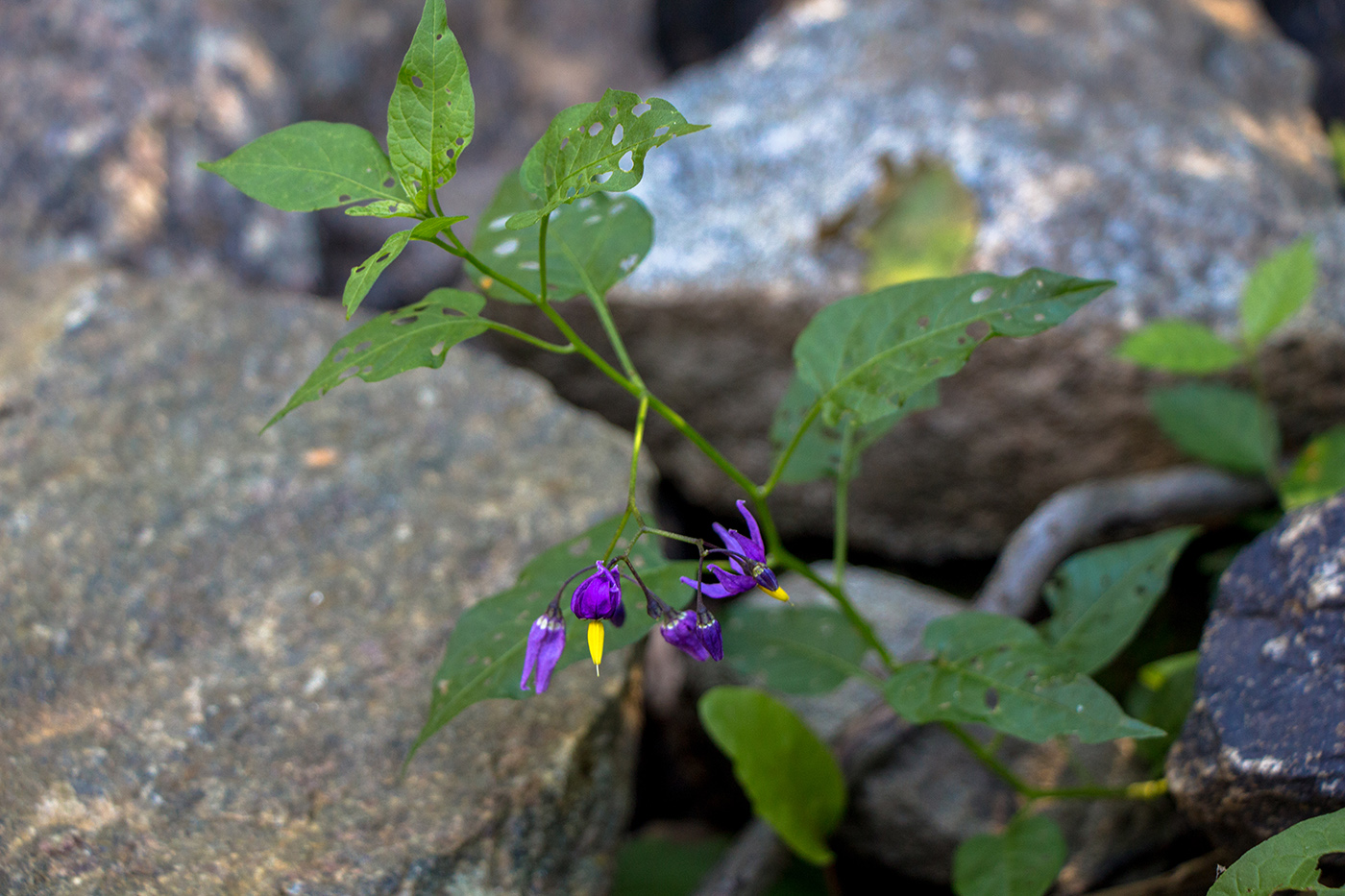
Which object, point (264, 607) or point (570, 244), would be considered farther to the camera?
point (264, 607)

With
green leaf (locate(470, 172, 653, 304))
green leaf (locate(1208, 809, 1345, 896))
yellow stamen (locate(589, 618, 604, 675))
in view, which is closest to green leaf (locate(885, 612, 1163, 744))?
green leaf (locate(1208, 809, 1345, 896))

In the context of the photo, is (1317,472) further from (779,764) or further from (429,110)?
(429,110)

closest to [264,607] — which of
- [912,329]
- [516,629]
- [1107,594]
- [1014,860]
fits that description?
[516,629]

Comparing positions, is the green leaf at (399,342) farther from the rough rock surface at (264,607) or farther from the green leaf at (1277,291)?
the green leaf at (1277,291)

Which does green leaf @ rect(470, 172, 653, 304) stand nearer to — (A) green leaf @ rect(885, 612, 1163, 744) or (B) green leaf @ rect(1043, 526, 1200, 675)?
(A) green leaf @ rect(885, 612, 1163, 744)

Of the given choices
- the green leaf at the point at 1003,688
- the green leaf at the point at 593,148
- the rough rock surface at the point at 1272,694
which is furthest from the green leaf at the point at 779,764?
the green leaf at the point at 593,148

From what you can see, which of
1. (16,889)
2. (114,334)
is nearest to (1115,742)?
(16,889)

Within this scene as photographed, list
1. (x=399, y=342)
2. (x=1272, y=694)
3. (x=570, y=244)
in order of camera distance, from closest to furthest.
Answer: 1. (x=399, y=342)
2. (x=1272, y=694)
3. (x=570, y=244)

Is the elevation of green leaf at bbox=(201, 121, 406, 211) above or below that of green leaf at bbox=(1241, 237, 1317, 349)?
above
